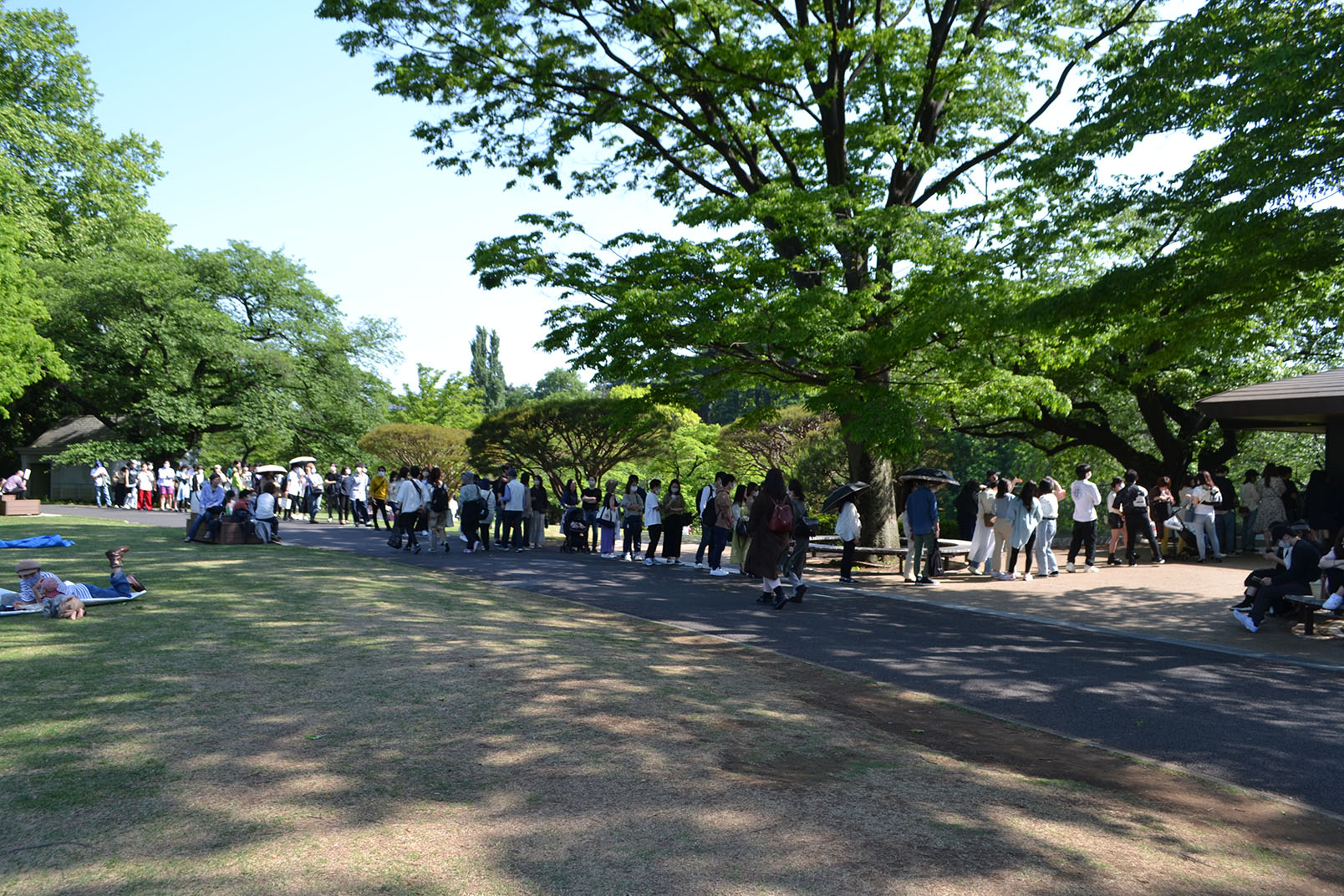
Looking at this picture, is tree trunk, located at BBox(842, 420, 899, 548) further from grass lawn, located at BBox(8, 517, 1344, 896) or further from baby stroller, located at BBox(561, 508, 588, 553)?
grass lawn, located at BBox(8, 517, 1344, 896)

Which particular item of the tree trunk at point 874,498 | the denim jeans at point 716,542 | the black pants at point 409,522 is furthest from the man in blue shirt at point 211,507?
the tree trunk at point 874,498

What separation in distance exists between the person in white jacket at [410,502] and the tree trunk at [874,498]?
8.82 metres

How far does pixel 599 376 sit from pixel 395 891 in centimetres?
1302

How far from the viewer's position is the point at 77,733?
17.6ft

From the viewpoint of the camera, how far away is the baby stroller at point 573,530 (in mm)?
20094

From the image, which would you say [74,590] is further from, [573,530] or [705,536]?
[573,530]

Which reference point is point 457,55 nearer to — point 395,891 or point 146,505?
point 395,891

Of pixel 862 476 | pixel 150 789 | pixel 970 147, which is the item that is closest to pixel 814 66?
pixel 970 147

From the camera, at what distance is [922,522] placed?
1534cm

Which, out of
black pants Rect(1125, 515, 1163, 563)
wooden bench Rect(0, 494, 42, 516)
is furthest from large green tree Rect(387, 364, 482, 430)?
black pants Rect(1125, 515, 1163, 563)

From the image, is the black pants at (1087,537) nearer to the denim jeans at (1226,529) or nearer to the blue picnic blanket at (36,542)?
the denim jeans at (1226,529)

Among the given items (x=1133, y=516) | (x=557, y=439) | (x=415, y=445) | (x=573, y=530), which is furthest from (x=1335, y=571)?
(x=415, y=445)

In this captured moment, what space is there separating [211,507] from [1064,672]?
53.2ft

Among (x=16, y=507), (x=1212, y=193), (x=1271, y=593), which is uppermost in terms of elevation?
(x=1212, y=193)
